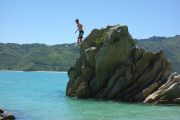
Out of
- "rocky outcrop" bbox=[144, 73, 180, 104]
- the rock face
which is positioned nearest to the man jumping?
the rock face

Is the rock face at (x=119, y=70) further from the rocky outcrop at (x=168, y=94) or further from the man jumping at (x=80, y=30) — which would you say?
the man jumping at (x=80, y=30)

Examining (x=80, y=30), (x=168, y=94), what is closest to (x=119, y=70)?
(x=80, y=30)

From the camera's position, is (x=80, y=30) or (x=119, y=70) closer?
(x=119, y=70)

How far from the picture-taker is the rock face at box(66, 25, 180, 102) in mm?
54062

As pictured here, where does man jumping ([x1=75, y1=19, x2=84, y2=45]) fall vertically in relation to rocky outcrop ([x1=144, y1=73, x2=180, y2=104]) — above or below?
above

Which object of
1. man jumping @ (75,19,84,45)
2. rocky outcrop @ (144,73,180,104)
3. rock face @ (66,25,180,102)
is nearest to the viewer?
rocky outcrop @ (144,73,180,104)

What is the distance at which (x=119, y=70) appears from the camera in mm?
54844

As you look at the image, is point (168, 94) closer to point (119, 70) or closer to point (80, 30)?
point (119, 70)

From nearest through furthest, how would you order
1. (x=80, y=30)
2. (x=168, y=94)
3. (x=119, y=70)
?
(x=168, y=94), (x=119, y=70), (x=80, y=30)

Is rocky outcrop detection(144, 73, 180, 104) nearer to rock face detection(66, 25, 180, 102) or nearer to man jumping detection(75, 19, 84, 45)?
rock face detection(66, 25, 180, 102)

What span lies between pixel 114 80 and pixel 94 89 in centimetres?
418

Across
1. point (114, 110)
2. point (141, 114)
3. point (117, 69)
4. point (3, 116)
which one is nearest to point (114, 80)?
point (117, 69)

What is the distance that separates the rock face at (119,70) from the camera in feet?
177

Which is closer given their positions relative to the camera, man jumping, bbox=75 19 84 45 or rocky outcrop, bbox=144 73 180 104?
rocky outcrop, bbox=144 73 180 104
